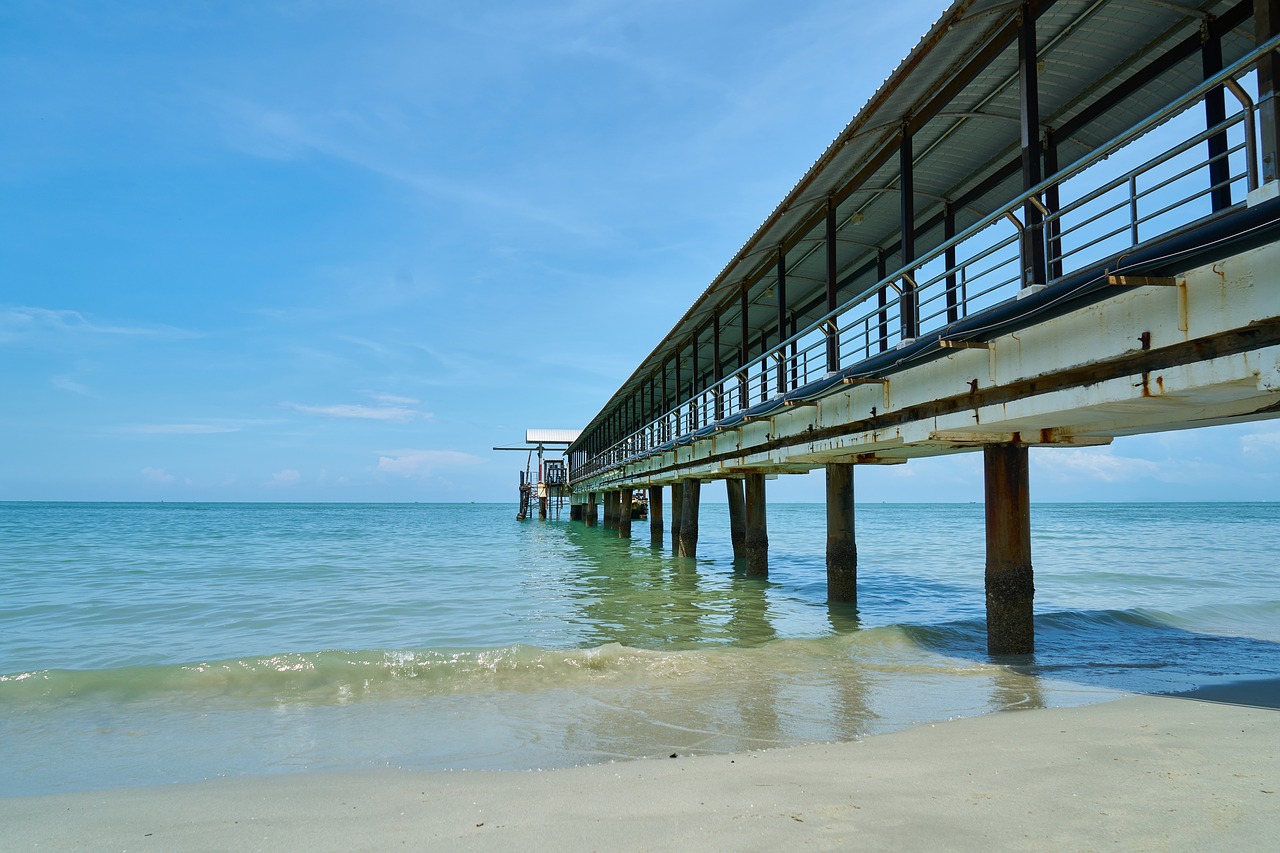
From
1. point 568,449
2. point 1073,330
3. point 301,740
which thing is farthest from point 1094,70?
point 568,449

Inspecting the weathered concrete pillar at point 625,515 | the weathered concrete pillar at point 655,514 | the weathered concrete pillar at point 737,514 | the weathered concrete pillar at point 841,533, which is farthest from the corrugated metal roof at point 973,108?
the weathered concrete pillar at point 625,515

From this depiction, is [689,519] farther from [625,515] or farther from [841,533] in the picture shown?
[625,515]

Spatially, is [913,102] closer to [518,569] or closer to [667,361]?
[667,361]

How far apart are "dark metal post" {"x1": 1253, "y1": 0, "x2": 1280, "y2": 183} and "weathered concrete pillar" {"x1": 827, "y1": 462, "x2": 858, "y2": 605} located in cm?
954

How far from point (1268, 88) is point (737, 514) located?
1914cm

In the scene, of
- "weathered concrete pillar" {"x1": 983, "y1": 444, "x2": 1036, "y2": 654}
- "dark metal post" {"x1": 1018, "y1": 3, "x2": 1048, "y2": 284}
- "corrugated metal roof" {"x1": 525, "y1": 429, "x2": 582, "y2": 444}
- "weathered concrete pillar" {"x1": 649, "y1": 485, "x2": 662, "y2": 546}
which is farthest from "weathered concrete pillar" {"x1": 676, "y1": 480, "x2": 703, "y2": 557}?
"corrugated metal roof" {"x1": 525, "y1": 429, "x2": 582, "y2": 444}

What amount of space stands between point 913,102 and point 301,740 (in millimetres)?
9636

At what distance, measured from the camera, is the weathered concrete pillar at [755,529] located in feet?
64.0

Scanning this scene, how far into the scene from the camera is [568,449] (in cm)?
6247

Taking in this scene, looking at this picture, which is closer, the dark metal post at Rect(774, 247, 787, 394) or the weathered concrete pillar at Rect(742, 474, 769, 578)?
the dark metal post at Rect(774, 247, 787, 394)

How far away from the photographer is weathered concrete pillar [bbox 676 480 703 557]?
83.5 feet

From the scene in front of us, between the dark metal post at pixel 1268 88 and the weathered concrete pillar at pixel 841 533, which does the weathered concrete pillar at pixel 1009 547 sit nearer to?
the dark metal post at pixel 1268 88

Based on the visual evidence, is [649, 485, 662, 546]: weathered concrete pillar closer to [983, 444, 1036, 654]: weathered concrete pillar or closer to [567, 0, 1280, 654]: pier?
[567, 0, 1280, 654]: pier

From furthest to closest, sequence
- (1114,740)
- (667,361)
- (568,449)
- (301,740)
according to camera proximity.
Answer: (568,449) → (667,361) → (301,740) → (1114,740)
